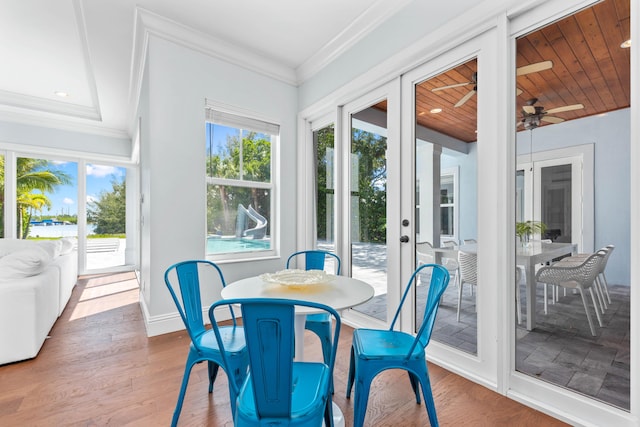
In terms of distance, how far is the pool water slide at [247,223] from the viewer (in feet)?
11.4

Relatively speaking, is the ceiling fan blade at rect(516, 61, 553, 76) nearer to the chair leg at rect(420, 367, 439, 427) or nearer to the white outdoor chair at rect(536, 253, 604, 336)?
the white outdoor chair at rect(536, 253, 604, 336)

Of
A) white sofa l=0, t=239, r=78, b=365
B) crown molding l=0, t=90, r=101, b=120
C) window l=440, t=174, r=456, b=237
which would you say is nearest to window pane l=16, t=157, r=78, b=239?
crown molding l=0, t=90, r=101, b=120

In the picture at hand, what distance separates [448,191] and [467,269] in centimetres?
57

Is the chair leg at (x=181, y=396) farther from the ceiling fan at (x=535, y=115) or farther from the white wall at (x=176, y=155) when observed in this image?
the ceiling fan at (x=535, y=115)

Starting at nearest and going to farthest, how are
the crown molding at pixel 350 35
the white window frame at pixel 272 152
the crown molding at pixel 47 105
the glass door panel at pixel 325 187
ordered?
the crown molding at pixel 350 35
the white window frame at pixel 272 152
the glass door panel at pixel 325 187
the crown molding at pixel 47 105

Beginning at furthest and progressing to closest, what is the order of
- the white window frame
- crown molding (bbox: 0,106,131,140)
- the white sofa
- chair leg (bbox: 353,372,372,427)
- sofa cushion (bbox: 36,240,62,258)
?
crown molding (bbox: 0,106,131,140)
sofa cushion (bbox: 36,240,62,258)
the white window frame
the white sofa
chair leg (bbox: 353,372,372,427)

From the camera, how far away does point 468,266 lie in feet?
7.02

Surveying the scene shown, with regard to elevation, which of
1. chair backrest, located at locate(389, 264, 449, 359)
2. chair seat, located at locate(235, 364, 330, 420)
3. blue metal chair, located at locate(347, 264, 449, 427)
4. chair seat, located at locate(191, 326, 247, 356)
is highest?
chair backrest, located at locate(389, 264, 449, 359)

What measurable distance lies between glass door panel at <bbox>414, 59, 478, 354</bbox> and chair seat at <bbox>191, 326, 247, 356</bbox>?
1294 millimetres

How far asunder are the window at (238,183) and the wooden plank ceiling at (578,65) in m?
2.32

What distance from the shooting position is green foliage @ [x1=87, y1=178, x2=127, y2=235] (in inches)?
219

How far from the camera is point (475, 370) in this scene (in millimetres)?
2000

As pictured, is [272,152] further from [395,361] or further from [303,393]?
[303,393]

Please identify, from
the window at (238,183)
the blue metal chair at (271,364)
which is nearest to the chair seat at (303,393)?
the blue metal chair at (271,364)
